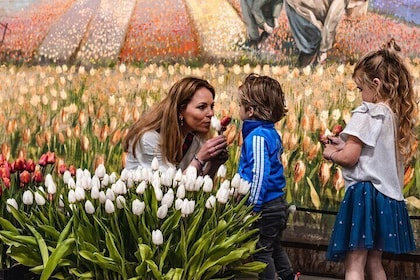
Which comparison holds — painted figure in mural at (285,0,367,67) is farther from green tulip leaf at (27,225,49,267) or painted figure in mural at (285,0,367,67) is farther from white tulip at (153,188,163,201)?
green tulip leaf at (27,225,49,267)

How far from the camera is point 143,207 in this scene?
2.33 m

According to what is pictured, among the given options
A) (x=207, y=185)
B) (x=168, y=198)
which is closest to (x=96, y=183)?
(x=168, y=198)

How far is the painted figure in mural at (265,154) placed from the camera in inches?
118

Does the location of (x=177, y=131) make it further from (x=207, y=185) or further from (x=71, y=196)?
(x=71, y=196)

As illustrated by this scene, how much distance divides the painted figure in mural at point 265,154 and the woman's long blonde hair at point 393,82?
385 millimetres

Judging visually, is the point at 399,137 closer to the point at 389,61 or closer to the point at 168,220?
the point at 389,61

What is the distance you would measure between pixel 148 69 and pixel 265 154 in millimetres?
1595

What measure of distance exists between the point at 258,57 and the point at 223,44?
0.77ft

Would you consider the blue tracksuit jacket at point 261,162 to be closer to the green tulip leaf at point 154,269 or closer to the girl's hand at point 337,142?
the girl's hand at point 337,142

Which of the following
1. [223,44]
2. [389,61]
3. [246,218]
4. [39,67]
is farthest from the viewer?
[39,67]

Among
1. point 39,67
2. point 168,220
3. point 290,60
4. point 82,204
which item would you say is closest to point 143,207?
point 168,220

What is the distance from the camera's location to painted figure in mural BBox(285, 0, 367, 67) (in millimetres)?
A: 4020

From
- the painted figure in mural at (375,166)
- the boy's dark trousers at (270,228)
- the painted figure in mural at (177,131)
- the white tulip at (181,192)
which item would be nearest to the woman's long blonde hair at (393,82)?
the painted figure in mural at (375,166)

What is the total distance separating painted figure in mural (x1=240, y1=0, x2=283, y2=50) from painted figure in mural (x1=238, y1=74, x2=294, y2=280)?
42.4 inches
